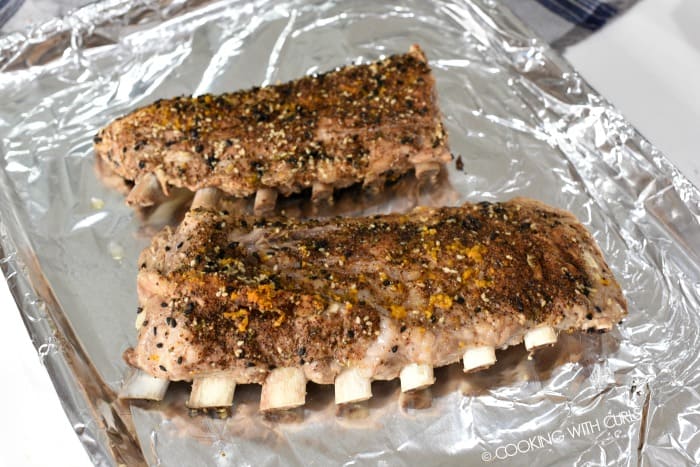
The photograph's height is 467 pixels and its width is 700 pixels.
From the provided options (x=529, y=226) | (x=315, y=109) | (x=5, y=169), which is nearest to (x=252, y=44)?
(x=315, y=109)

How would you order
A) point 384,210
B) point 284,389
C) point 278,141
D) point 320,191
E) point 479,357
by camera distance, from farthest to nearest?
point 384,210 < point 320,191 < point 278,141 < point 479,357 < point 284,389

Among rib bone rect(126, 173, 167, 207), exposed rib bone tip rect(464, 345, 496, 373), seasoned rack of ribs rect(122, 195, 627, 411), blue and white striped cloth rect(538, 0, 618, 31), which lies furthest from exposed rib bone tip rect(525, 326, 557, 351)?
blue and white striped cloth rect(538, 0, 618, 31)

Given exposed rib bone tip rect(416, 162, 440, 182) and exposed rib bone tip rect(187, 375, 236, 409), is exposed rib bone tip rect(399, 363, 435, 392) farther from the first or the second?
exposed rib bone tip rect(416, 162, 440, 182)

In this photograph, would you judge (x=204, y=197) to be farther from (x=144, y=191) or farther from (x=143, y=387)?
(x=143, y=387)

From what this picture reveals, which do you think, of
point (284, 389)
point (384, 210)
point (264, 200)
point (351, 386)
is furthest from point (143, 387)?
point (384, 210)

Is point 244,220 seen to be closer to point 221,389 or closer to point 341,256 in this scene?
point 341,256

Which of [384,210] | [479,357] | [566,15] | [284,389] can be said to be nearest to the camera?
[284,389]
